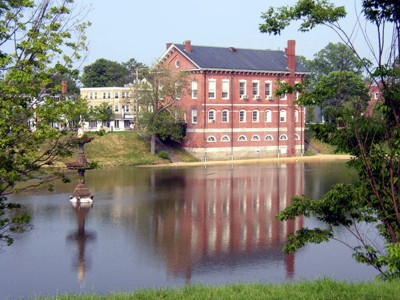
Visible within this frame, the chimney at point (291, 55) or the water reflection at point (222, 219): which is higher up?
the chimney at point (291, 55)

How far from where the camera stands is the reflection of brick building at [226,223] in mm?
22141

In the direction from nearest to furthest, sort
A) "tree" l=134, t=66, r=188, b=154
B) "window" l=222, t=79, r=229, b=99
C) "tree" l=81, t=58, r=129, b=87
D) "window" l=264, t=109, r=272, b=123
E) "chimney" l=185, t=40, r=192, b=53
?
"tree" l=134, t=66, r=188, b=154 < "chimney" l=185, t=40, r=192, b=53 < "window" l=222, t=79, r=229, b=99 < "window" l=264, t=109, r=272, b=123 < "tree" l=81, t=58, r=129, b=87

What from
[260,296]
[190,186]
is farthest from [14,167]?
[190,186]

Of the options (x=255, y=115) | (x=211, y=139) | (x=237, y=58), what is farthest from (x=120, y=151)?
(x=237, y=58)

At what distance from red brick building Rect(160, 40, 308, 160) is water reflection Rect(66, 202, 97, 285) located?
90.4 ft

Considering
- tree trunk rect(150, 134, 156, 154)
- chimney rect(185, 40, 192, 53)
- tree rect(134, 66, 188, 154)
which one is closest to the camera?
tree rect(134, 66, 188, 154)

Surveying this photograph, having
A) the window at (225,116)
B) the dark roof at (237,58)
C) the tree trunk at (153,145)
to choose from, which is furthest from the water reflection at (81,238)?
the window at (225,116)

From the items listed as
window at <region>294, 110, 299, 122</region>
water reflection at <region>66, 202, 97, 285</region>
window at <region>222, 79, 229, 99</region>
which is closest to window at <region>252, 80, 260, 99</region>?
window at <region>222, 79, 229, 99</region>

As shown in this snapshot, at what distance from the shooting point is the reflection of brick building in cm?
2214

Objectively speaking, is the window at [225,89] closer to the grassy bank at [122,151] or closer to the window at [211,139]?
the window at [211,139]

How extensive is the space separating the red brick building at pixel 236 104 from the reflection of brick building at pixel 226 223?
13560 mm

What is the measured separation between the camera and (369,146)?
12.9m

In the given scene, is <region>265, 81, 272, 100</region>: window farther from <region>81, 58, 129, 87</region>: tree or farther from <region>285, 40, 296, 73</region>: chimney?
<region>81, 58, 129, 87</region>: tree

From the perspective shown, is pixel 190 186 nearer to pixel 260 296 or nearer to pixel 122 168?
pixel 122 168
